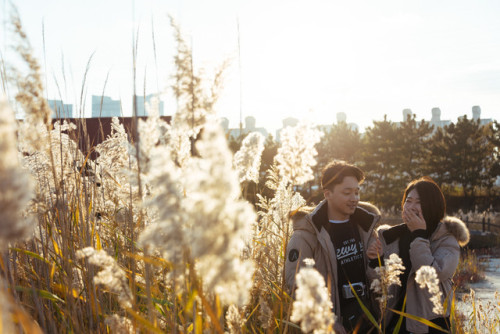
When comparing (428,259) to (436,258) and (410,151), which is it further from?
(410,151)

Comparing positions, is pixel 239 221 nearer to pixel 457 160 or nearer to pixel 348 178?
pixel 348 178

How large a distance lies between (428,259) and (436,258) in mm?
192

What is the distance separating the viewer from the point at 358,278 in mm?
3711

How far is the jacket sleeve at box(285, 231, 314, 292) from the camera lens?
3232 mm

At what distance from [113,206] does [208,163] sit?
7.78ft

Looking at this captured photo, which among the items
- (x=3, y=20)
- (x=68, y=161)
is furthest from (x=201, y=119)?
(x=68, y=161)

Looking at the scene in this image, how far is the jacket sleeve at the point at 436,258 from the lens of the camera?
138 inches

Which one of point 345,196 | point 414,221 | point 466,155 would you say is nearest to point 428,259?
point 414,221

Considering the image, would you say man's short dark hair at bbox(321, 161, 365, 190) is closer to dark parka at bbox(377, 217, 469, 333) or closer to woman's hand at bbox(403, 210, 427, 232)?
woman's hand at bbox(403, 210, 427, 232)

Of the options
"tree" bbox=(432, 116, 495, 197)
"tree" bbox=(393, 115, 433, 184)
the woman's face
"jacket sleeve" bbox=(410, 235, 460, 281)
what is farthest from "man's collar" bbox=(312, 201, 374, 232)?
"tree" bbox=(432, 116, 495, 197)

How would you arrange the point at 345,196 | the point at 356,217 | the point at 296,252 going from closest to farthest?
the point at 296,252
the point at 345,196
the point at 356,217

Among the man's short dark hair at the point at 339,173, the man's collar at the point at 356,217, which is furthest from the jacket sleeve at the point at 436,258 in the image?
the man's short dark hair at the point at 339,173

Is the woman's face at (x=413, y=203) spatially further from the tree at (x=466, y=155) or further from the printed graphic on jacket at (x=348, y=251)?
the tree at (x=466, y=155)

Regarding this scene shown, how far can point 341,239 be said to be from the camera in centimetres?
383
